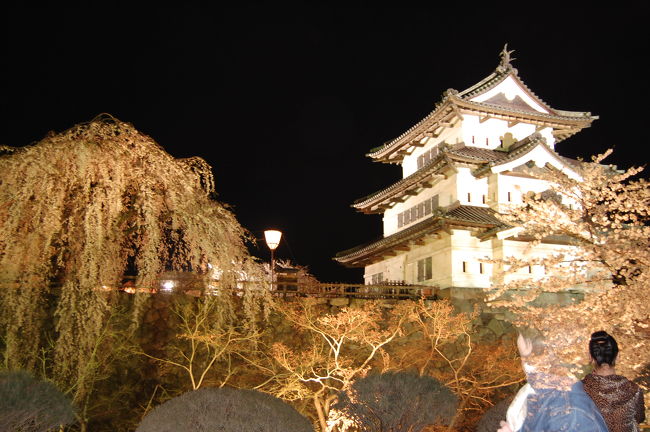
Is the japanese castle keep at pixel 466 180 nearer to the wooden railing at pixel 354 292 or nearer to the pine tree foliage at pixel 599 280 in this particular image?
the wooden railing at pixel 354 292

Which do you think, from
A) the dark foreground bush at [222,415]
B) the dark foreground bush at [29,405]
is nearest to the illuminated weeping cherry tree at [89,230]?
the dark foreground bush at [29,405]

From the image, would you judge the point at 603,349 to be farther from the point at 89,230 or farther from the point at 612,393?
the point at 89,230

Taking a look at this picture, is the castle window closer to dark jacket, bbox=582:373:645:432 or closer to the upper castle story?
the upper castle story

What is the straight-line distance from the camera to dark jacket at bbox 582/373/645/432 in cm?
379

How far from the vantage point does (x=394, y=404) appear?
8.70 meters

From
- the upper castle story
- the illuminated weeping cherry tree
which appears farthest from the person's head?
the upper castle story

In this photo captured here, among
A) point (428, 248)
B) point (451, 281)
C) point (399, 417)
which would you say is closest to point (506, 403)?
point (399, 417)

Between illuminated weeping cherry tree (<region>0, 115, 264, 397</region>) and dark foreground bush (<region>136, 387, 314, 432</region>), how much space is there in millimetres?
1286

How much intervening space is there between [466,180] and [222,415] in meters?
19.6

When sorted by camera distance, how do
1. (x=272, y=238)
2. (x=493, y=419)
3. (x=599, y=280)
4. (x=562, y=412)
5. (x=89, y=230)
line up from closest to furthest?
(x=562, y=412) → (x=89, y=230) → (x=493, y=419) → (x=599, y=280) → (x=272, y=238)

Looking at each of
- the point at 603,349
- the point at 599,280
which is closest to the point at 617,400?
the point at 603,349

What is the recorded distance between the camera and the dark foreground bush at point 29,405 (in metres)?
6.05

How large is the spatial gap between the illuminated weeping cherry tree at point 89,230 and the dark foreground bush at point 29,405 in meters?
0.27

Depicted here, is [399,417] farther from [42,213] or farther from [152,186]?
[42,213]
